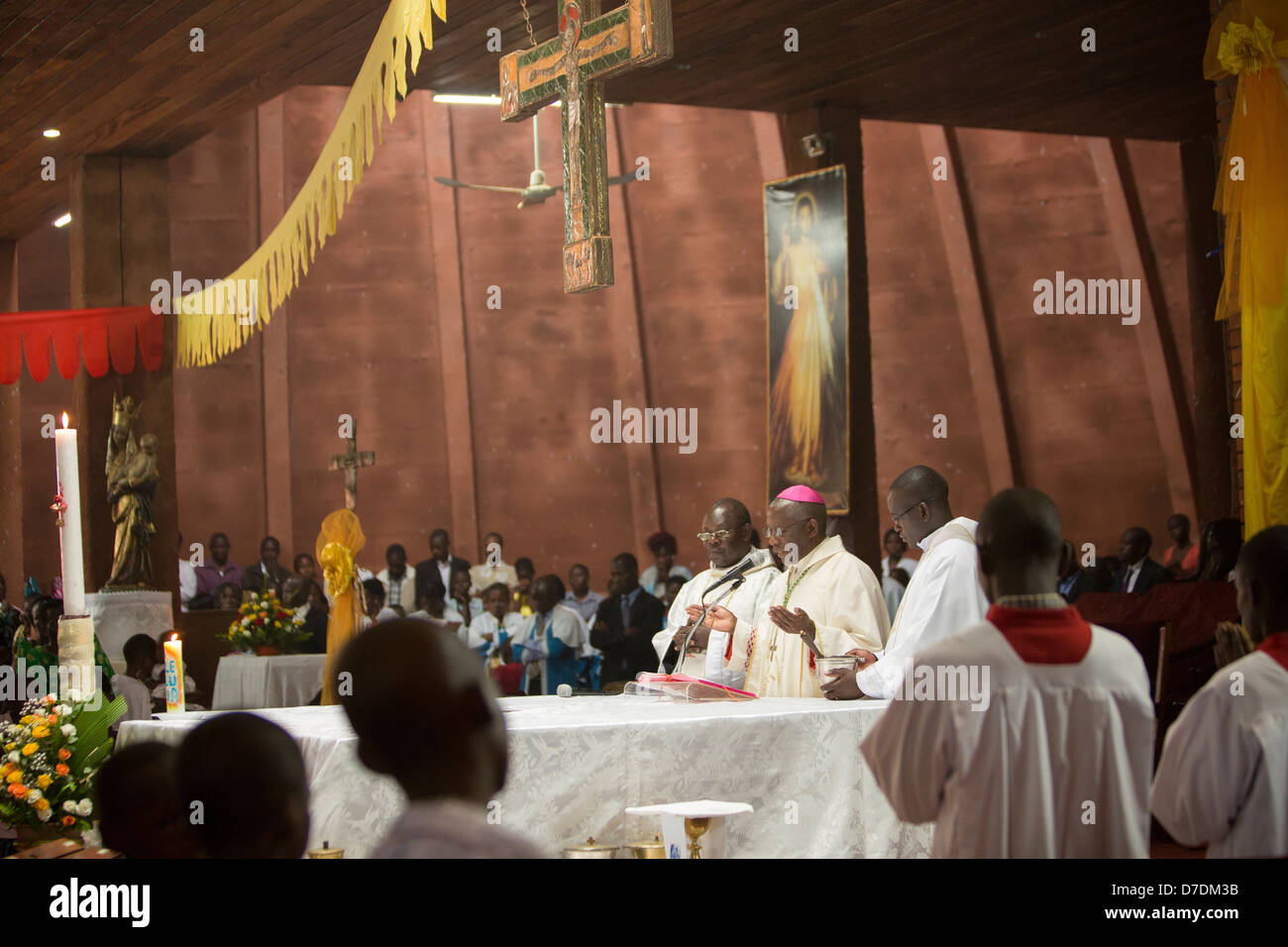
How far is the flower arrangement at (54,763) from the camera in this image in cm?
438

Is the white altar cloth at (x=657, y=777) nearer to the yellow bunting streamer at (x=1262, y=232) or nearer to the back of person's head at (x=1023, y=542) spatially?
the yellow bunting streamer at (x=1262, y=232)

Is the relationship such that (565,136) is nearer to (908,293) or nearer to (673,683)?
(673,683)

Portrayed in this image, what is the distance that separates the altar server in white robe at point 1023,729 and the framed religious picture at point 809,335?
6.76m

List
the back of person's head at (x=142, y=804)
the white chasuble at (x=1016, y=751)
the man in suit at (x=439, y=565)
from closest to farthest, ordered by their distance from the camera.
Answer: the back of person's head at (x=142, y=804), the white chasuble at (x=1016, y=751), the man in suit at (x=439, y=565)

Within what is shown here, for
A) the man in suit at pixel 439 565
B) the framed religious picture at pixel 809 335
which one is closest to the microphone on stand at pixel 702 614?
the framed religious picture at pixel 809 335

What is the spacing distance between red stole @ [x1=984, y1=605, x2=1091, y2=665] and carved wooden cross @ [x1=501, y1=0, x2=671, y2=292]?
2.99 m

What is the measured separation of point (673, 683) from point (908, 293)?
10662 mm

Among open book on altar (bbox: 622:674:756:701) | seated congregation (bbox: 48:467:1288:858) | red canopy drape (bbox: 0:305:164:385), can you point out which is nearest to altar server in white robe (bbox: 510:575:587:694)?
red canopy drape (bbox: 0:305:164:385)

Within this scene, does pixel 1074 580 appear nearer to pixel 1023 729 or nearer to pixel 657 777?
pixel 657 777

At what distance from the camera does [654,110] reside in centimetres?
1589

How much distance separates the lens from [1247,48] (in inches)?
214

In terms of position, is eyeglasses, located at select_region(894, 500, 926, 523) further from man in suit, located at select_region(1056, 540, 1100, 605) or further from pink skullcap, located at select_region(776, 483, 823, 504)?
man in suit, located at select_region(1056, 540, 1100, 605)

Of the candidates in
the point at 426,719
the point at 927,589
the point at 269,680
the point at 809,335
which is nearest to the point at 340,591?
the point at 269,680
